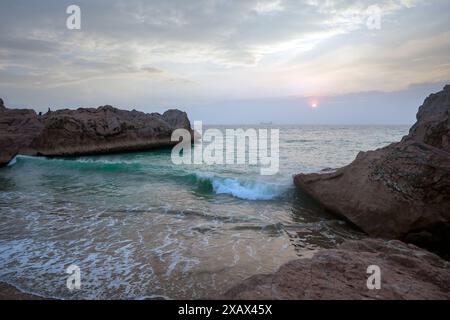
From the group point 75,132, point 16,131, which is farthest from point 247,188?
point 16,131

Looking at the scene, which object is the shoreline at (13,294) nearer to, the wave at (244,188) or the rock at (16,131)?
the wave at (244,188)

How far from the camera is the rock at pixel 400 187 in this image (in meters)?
5.18

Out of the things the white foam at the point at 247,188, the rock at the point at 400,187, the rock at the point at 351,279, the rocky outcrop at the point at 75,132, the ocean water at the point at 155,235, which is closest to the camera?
the rock at the point at 351,279

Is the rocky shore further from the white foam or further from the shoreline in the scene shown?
the shoreline

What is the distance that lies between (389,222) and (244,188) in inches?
211

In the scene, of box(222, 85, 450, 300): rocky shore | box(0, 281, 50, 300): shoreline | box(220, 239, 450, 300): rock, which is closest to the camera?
box(220, 239, 450, 300): rock

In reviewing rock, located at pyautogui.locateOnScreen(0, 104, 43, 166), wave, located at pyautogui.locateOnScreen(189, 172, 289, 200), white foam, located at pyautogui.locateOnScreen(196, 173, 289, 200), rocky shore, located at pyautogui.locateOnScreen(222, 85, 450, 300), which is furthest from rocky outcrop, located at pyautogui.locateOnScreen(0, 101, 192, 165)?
rocky shore, located at pyautogui.locateOnScreen(222, 85, 450, 300)

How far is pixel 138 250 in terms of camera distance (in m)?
5.23

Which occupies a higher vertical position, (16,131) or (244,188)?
(16,131)

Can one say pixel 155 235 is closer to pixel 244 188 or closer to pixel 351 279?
pixel 351 279

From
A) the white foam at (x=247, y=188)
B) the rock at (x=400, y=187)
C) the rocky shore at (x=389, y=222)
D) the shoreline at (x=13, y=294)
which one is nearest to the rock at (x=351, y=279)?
the rocky shore at (x=389, y=222)

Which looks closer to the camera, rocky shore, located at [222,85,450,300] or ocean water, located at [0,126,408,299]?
rocky shore, located at [222,85,450,300]

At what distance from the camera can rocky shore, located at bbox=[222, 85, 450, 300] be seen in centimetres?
241

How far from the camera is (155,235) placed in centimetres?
603
